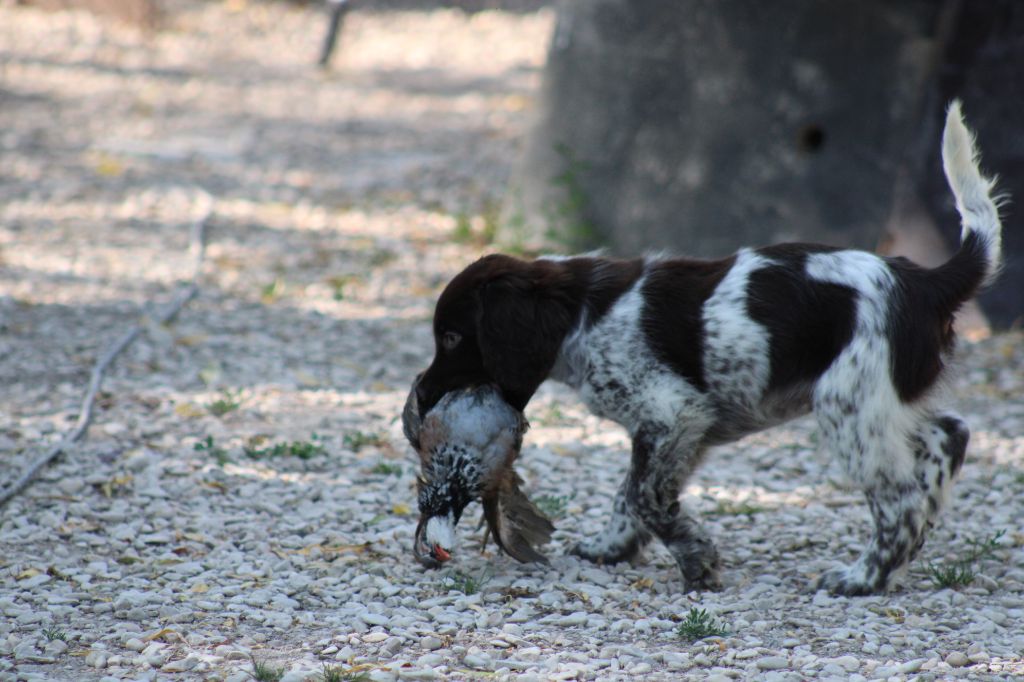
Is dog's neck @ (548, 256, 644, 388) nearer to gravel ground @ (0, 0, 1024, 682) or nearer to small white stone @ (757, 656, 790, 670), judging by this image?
gravel ground @ (0, 0, 1024, 682)

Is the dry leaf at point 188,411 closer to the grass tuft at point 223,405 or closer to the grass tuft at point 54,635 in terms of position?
the grass tuft at point 223,405

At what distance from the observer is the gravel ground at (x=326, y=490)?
406 cm

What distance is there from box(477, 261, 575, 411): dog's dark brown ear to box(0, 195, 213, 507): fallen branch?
7.34ft

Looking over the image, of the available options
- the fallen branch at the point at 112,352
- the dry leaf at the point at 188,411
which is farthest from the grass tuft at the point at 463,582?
the dry leaf at the point at 188,411

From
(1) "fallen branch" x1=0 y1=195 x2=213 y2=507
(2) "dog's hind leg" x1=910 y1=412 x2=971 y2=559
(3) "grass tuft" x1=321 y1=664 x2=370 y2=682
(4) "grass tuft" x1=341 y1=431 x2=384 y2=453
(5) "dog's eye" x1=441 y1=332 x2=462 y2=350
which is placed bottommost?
(1) "fallen branch" x1=0 y1=195 x2=213 y2=507

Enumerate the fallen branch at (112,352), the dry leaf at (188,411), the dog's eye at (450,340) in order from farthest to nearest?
the dry leaf at (188,411)
the fallen branch at (112,352)
the dog's eye at (450,340)

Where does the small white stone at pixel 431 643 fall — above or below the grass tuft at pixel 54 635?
above

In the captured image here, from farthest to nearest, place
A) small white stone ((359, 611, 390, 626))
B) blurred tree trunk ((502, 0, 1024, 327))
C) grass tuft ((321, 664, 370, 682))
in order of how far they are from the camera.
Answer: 1. blurred tree trunk ((502, 0, 1024, 327))
2. small white stone ((359, 611, 390, 626))
3. grass tuft ((321, 664, 370, 682))

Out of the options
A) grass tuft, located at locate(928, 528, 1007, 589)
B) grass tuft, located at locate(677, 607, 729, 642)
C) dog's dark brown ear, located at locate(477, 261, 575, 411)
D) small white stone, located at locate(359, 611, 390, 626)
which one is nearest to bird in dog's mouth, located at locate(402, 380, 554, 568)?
dog's dark brown ear, located at locate(477, 261, 575, 411)

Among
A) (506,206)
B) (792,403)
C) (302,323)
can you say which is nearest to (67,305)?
(302,323)

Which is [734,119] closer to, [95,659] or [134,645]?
[134,645]

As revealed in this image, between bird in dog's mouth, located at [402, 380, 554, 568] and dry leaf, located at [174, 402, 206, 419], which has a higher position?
bird in dog's mouth, located at [402, 380, 554, 568]

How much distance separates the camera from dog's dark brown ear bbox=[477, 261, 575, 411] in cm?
452

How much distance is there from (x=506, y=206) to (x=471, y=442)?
5.55m
